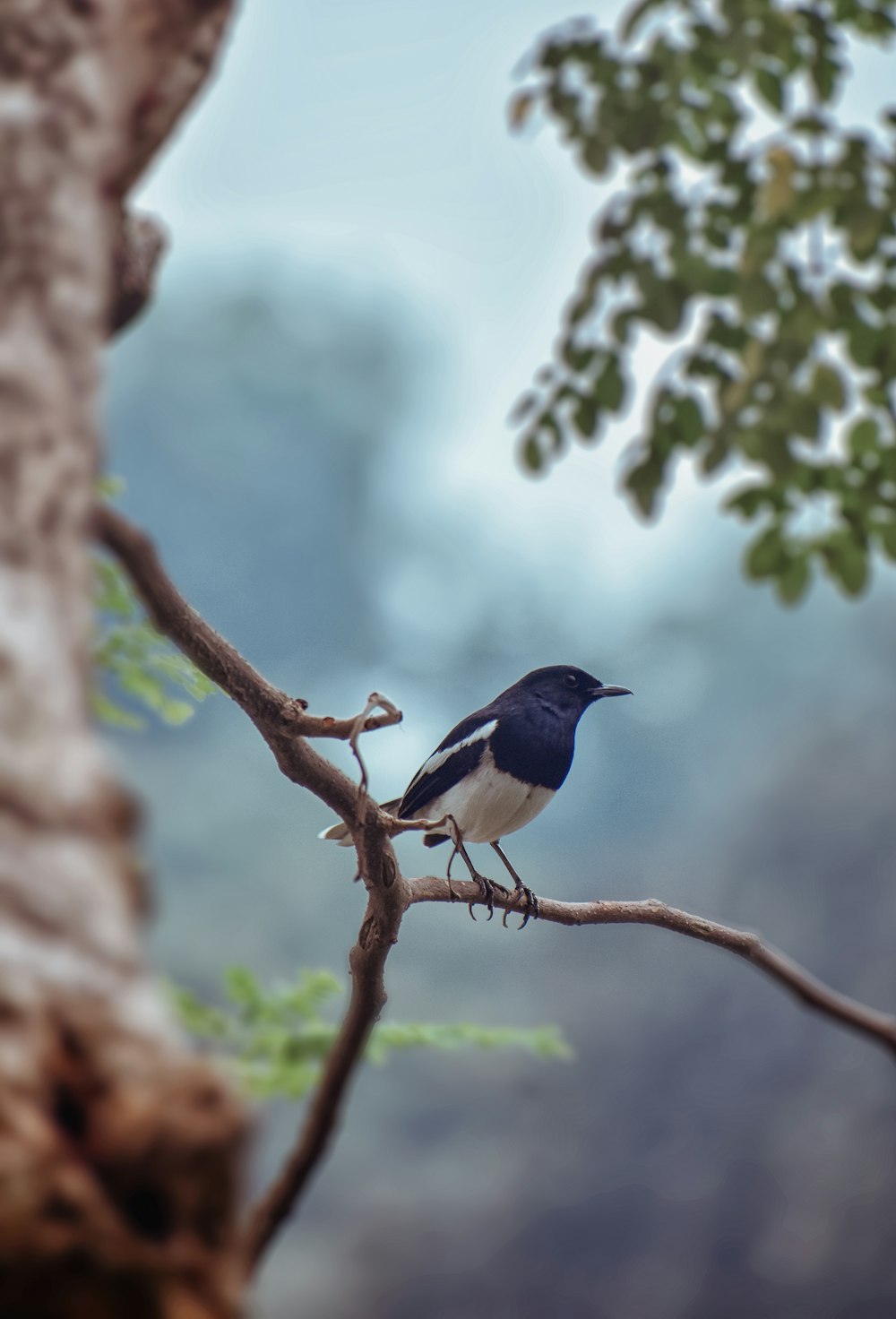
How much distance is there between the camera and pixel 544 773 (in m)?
2.34

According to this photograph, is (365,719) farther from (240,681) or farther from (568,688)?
(568,688)

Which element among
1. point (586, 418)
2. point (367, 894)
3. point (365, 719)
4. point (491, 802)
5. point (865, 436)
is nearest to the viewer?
point (365, 719)

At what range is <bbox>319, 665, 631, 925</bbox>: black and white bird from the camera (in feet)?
7.62

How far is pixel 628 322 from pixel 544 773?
101cm

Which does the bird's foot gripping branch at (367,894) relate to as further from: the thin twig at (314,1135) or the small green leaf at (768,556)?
the small green leaf at (768,556)

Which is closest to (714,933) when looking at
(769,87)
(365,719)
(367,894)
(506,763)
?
(367,894)

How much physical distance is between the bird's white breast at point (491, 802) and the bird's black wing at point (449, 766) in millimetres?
18

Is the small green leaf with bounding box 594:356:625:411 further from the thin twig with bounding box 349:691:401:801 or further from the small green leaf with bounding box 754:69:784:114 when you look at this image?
the thin twig with bounding box 349:691:401:801

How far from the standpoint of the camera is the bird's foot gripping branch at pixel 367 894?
34.4 inches

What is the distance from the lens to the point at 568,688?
7.89 ft

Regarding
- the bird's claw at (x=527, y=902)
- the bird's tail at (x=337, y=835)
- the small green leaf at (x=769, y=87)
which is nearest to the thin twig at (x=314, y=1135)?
the bird's claw at (x=527, y=902)

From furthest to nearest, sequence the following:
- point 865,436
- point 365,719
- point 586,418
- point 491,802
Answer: point 491,802
point 586,418
point 865,436
point 365,719

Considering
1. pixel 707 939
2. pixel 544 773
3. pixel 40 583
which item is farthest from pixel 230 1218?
pixel 544 773

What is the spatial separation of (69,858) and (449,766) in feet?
6.13
